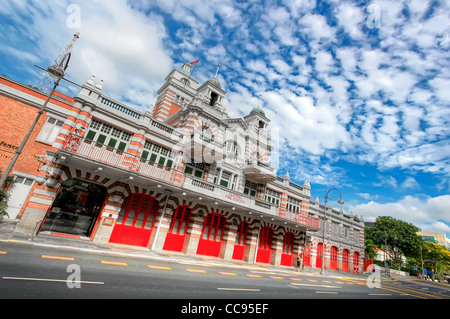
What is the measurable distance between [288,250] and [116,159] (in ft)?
69.4

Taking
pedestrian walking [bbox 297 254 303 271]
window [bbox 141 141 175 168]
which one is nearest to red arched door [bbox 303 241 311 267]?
pedestrian walking [bbox 297 254 303 271]

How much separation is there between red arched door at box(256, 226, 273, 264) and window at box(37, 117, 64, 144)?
67.4ft

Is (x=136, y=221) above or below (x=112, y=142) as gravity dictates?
below

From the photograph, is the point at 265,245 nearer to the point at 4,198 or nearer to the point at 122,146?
the point at 122,146

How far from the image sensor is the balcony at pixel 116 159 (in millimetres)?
13172

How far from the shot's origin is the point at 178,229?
18.3m

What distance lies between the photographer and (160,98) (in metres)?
30.4

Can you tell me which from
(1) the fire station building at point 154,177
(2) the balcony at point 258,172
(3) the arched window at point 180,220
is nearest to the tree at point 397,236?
(1) the fire station building at point 154,177

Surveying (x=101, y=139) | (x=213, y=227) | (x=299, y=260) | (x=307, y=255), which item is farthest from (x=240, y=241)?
(x=101, y=139)

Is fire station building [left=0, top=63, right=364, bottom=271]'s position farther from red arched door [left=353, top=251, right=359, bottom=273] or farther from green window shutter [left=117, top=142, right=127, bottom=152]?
red arched door [left=353, top=251, right=359, bottom=273]

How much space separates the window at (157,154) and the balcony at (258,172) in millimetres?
7834

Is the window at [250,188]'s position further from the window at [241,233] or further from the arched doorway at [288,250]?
the arched doorway at [288,250]
